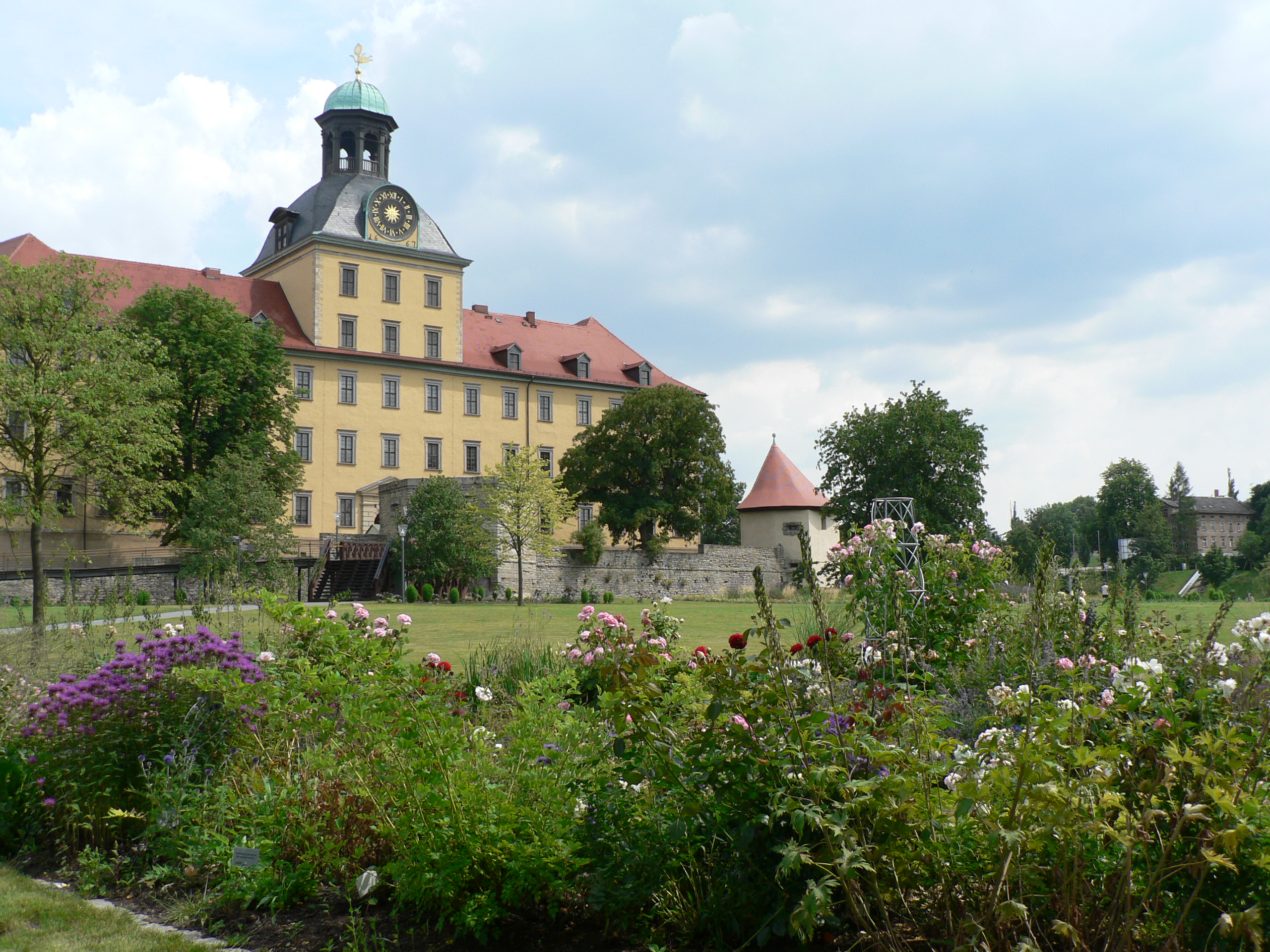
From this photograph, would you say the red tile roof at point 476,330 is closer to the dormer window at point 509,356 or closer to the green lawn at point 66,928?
the dormer window at point 509,356

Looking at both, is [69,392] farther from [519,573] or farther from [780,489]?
[780,489]

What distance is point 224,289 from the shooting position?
4372cm

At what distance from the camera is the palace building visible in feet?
143

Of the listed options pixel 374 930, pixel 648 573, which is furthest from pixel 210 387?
pixel 374 930

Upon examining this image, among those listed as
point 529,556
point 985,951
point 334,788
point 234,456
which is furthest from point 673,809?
point 529,556

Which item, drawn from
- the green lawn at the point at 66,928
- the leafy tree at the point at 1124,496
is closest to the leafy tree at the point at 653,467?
the green lawn at the point at 66,928

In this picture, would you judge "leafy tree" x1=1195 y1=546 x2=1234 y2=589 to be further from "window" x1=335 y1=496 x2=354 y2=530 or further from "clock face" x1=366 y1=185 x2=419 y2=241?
"clock face" x1=366 y1=185 x2=419 y2=241

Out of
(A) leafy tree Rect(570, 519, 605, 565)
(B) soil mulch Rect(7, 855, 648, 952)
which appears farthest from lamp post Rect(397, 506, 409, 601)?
(B) soil mulch Rect(7, 855, 648, 952)

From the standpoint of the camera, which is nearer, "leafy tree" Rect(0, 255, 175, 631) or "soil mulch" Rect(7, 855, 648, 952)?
"soil mulch" Rect(7, 855, 648, 952)

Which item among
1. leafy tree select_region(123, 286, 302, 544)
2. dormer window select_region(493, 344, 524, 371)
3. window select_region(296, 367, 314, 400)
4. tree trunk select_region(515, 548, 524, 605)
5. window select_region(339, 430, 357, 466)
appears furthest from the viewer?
Answer: dormer window select_region(493, 344, 524, 371)

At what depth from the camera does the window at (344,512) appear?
43812 millimetres

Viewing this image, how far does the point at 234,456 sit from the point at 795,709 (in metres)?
31.0

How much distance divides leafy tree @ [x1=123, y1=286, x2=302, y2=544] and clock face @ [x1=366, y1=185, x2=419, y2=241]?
9.86 m

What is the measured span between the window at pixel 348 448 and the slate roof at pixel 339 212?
848 centimetres
